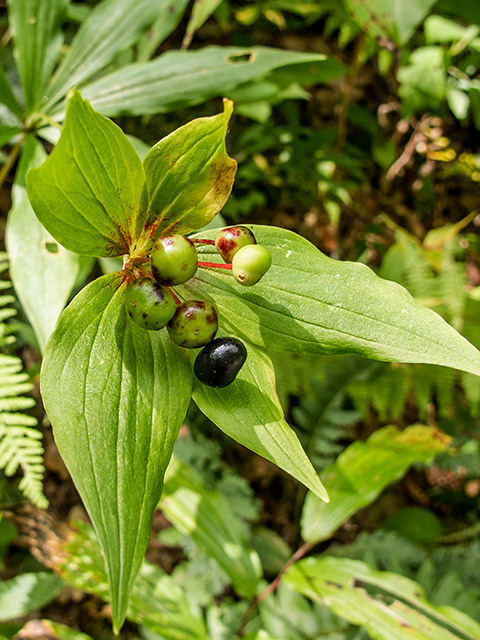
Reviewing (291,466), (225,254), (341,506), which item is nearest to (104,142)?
(225,254)

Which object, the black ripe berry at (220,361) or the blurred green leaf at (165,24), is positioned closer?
the black ripe berry at (220,361)

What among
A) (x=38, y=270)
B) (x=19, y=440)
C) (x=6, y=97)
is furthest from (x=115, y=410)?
(x=6, y=97)

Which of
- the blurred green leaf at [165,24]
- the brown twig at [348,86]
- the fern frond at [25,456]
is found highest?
the blurred green leaf at [165,24]

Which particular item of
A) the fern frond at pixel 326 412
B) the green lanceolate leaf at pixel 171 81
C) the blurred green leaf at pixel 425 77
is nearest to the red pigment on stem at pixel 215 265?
the green lanceolate leaf at pixel 171 81

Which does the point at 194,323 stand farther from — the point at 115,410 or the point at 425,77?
the point at 425,77

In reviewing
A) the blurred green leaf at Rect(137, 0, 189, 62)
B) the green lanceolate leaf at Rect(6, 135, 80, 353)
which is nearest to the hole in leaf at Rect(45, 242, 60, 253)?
the green lanceolate leaf at Rect(6, 135, 80, 353)

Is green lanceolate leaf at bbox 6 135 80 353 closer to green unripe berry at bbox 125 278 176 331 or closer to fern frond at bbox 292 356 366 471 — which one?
green unripe berry at bbox 125 278 176 331

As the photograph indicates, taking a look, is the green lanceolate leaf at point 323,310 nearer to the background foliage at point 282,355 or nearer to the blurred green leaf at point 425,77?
the background foliage at point 282,355
